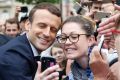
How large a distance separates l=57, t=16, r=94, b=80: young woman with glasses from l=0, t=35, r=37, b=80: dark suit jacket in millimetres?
283

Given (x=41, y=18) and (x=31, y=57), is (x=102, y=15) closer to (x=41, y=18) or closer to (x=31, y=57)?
(x=41, y=18)

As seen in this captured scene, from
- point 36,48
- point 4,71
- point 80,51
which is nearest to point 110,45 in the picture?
point 80,51

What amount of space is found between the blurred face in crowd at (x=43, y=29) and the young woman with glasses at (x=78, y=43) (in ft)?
0.27

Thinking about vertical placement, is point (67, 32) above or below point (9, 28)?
above

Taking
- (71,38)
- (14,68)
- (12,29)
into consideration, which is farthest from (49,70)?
(12,29)

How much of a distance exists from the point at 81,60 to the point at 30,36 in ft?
1.32

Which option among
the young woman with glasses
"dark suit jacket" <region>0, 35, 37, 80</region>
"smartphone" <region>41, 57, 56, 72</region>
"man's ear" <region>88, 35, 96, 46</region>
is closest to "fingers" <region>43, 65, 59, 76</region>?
"smartphone" <region>41, 57, 56, 72</region>

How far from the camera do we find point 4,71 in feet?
9.18

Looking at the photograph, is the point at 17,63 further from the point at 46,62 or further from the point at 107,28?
the point at 107,28

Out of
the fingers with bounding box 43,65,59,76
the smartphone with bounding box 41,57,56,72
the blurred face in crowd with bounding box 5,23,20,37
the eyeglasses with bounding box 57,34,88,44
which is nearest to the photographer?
the fingers with bounding box 43,65,59,76

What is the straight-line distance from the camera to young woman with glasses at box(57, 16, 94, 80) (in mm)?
3074

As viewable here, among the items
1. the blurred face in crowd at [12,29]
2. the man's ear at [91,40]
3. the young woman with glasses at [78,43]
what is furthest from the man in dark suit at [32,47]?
the blurred face in crowd at [12,29]

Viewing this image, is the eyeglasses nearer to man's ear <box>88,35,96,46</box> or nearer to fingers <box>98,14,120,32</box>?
man's ear <box>88,35,96,46</box>

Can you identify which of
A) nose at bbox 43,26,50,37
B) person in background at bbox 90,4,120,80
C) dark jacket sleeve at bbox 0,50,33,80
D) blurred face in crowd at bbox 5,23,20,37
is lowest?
blurred face in crowd at bbox 5,23,20,37
